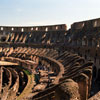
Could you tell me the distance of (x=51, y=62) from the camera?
18.6 m

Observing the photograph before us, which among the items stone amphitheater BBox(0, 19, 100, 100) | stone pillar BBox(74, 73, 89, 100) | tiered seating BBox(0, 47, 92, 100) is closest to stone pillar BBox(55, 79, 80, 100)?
stone amphitheater BBox(0, 19, 100, 100)

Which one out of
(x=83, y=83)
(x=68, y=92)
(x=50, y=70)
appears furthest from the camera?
(x=50, y=70)

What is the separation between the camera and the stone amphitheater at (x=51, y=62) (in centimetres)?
795

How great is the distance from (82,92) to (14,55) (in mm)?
25910

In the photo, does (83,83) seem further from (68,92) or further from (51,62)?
(51,62)

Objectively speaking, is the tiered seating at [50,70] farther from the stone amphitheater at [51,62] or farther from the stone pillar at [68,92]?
the stone pillar at [68,92]

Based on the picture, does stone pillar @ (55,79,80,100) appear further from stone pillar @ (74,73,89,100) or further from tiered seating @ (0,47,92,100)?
stone pillar @ (74,73,89,100)

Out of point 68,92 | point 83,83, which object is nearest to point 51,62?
point 83,83

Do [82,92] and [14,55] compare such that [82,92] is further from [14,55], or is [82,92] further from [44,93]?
[14,55]

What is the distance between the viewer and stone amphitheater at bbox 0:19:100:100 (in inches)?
313

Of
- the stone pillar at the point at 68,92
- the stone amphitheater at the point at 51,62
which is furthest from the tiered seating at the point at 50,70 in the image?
the stone pillar at the point at 68,92

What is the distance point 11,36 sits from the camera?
43.4 meters

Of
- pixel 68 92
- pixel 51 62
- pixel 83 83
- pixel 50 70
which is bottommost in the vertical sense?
pixel 50 70

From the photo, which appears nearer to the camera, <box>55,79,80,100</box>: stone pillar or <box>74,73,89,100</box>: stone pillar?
<box>55,79,80,100</box>: stone pillar
